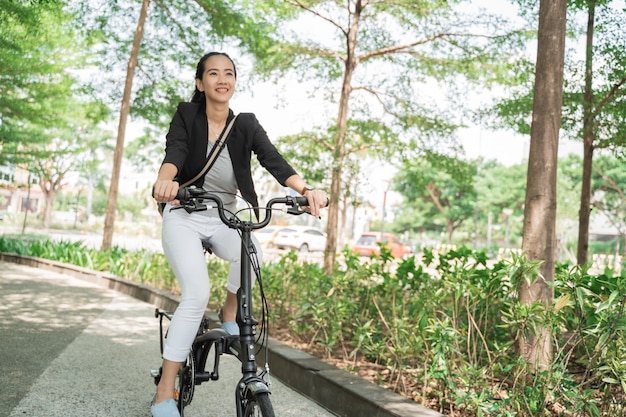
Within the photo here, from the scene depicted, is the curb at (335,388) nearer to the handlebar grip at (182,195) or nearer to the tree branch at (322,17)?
the handlebar grip at (182,195)

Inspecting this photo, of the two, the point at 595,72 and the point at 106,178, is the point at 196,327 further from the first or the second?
the point at 106,178

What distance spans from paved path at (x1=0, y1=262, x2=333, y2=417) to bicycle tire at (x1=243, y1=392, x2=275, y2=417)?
1555 millimetres

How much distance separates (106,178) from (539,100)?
53112 millimetres

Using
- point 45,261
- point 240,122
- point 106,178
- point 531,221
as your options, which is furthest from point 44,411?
point 106,178

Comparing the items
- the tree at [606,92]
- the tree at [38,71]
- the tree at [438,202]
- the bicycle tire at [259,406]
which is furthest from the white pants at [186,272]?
the tree at [438,202]

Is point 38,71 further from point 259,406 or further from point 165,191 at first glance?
point 259,406

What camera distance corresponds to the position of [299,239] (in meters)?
32.9

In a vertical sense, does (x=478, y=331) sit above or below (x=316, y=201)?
below

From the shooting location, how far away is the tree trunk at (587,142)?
27.2 ft

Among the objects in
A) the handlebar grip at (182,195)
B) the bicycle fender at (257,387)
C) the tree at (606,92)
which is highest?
the tree at (606,92)

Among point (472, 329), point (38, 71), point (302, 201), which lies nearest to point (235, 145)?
point (302, 201)

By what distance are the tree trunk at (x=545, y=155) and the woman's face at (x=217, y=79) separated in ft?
7.22

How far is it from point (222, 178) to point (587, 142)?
760 cm

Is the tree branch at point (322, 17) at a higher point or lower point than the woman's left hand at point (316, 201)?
higher
